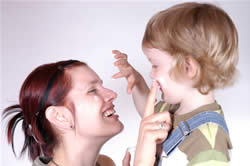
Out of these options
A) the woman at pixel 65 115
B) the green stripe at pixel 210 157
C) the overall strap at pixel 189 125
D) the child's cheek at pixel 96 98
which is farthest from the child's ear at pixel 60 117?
the green stripe at pixel 210 157

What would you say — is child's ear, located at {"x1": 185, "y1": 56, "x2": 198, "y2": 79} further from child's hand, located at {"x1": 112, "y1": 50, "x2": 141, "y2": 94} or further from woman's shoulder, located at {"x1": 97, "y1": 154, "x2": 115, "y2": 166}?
woman's shoulder, located at {"x1": 97, "y1": 154, "x2": 115, "y2": 166}

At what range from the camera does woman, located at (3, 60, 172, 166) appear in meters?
1.37

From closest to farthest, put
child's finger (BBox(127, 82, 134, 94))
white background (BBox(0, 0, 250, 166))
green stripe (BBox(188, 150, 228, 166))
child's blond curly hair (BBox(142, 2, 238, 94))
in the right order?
green stripe (BBox(188, 150, 228, 166)) → child's blond curly hair (BBox(142, 2, 238, 94)) → child's finger (BBox(127, 82, 134, 94)) → white background (BBox(0, 0, 250, 166))

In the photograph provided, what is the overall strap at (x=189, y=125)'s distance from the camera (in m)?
1.25

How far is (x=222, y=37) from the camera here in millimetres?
1275

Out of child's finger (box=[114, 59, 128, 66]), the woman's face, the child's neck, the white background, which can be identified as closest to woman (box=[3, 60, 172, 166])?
the woman's face

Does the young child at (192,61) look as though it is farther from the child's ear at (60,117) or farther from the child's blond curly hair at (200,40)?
the child's ear at (60,117)

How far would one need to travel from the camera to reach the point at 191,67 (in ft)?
4.30

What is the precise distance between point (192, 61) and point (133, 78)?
40cm

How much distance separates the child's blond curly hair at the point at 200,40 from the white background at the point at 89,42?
3.38ft

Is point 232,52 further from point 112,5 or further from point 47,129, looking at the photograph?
point 112,5

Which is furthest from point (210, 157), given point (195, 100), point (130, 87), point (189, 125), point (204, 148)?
point (130, 87)

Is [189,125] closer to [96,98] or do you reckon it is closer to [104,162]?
[96,98]

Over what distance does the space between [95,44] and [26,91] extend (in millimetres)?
1050
